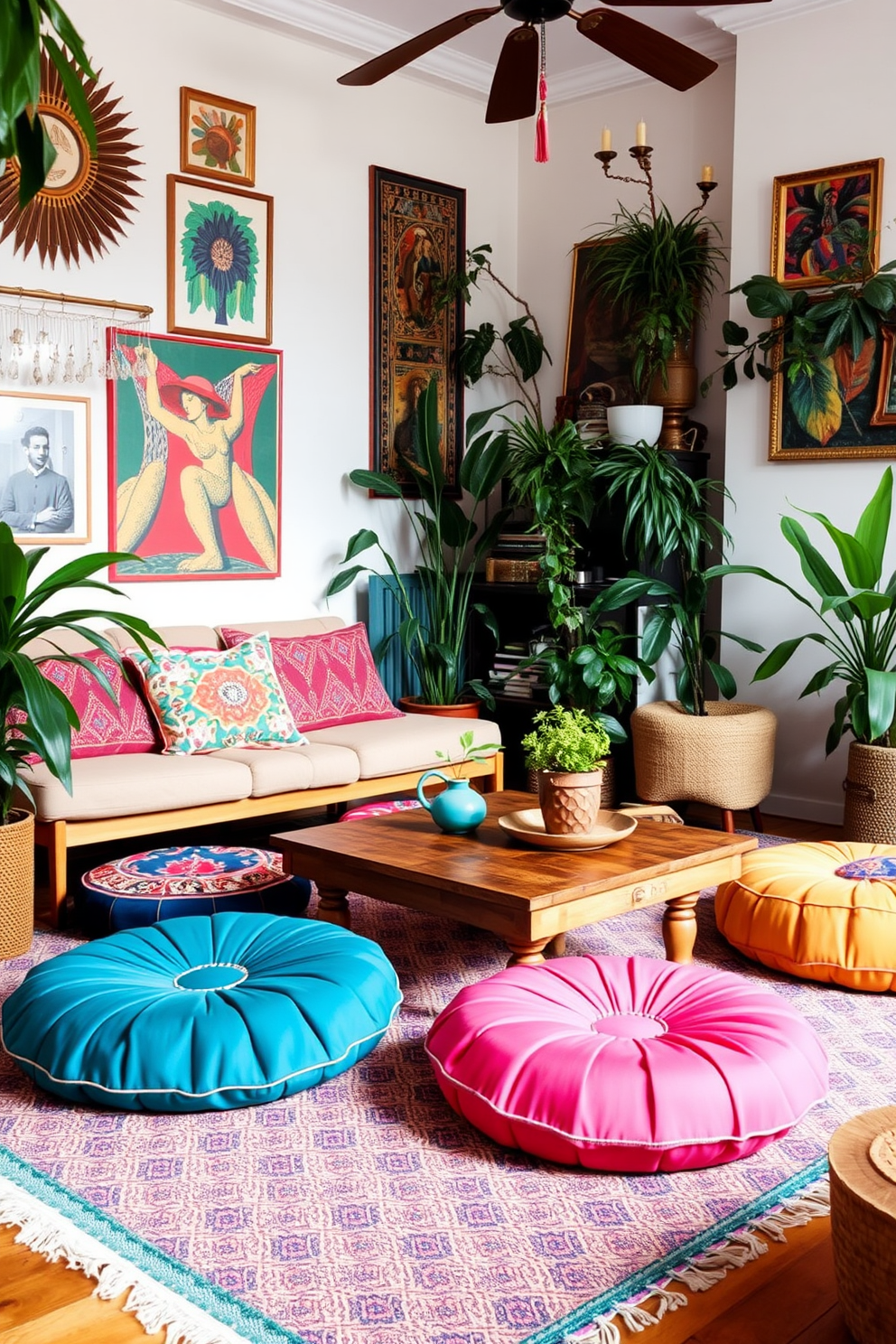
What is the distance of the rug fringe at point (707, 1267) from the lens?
1.78 m

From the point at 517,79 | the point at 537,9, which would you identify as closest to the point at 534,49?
the point at 517,79

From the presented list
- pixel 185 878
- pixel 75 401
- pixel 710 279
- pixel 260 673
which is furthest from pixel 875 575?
pixel 75 401

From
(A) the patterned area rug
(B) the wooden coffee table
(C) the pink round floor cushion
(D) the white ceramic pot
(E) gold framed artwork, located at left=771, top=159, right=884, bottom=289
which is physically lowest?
(A) the patterned area rug

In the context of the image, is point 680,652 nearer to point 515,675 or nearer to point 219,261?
point 515,675

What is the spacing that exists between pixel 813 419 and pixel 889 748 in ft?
4.40

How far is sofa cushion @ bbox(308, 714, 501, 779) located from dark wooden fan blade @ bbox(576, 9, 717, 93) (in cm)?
224

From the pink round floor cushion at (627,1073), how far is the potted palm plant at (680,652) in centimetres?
211

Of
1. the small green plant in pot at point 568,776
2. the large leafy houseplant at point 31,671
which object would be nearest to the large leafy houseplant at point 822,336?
the small green plant in pot at point 568,776

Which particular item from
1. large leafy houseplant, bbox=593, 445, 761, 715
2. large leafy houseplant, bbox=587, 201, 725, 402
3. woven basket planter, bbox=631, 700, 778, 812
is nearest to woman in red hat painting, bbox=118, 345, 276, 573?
large leafy houseplant, bbox=593, 445, 761, 715

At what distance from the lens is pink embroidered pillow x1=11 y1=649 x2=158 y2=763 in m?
4.05

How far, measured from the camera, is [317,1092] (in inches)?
102

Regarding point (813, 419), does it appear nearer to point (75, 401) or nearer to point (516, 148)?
point (516, 148)

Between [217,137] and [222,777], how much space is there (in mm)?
2523

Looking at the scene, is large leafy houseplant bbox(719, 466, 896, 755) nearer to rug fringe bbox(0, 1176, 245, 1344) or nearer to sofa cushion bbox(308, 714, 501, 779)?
sofa cushion bbox(308, 714, 501, 779)
